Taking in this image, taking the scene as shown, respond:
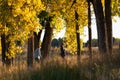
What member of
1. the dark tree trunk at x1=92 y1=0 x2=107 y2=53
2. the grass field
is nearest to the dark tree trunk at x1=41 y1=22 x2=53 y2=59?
the dark tree trunk at x1=92 y1=0 x2=107 y2=53

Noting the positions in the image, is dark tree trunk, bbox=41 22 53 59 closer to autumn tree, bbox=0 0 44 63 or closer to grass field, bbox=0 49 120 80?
autumn tree, bbox=0 0 44 63

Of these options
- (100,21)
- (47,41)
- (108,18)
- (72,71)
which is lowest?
(47,41)

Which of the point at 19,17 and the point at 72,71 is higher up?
the point at 19,17

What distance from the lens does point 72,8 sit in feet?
112

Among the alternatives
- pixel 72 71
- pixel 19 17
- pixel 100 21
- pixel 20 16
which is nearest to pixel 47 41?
pixel 19 17

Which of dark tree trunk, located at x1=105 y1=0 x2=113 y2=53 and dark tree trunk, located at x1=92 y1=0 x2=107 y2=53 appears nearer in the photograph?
dark tree trunk, located at x1=92 y1=0 x2=107 y2=53

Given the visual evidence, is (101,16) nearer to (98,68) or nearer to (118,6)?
(98,68)

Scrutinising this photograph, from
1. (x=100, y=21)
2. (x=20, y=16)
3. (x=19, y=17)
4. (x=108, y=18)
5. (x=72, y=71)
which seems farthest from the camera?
(x=108, y=18)

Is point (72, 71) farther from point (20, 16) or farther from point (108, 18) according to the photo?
point (108, 18)

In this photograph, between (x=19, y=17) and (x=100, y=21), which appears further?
(x=19, y=17)

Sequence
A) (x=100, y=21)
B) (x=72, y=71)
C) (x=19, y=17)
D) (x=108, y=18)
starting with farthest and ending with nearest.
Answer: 1. (x=108, y=18)
2. (x=19, y=17)
3. (x=100, y=21)
4. (x=72, y=71)

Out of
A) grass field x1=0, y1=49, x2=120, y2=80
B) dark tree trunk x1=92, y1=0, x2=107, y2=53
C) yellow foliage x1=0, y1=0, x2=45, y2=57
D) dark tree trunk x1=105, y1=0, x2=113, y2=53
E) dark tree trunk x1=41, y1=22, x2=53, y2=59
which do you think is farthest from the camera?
dark tree trunk x1=41, y1=22, x2=53, y2=59

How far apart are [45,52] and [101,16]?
1313 centimetres

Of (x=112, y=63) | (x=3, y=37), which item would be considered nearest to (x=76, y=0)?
(x=3, y=37)
